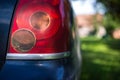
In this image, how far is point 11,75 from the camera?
185 cm

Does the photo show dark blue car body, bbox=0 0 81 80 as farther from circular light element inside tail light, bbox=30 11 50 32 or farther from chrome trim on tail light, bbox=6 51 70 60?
circular light element inside tail light, bbox=30 11 50 32

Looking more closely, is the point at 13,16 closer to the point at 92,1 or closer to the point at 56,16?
the point at 56,16

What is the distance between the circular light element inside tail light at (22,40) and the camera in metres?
1.91

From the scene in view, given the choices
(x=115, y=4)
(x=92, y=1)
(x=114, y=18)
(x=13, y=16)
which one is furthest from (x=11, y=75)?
(x=114, y=18)

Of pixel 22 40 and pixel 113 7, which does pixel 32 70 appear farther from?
pixel 113 7

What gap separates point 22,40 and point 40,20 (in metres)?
0.15

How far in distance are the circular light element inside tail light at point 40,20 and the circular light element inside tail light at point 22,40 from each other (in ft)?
0.18

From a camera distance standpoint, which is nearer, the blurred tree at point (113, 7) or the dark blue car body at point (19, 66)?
the dark blue car body at point (19, 66)

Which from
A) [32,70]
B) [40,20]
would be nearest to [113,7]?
[40,20]

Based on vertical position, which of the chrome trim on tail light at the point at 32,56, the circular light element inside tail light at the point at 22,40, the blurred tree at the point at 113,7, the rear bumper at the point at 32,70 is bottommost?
the rear bumper at the point at 32,70

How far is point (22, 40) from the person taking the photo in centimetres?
191

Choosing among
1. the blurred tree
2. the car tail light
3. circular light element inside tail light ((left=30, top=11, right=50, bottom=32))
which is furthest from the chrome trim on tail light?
the blurred tree

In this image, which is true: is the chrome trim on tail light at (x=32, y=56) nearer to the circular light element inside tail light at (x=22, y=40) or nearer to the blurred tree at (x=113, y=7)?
the circular light element inside tail light at (x=22, y=40)

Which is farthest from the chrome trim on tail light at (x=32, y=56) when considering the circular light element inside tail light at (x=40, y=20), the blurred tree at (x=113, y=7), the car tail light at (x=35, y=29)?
the blurred tree at (x=113, y=7)
